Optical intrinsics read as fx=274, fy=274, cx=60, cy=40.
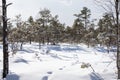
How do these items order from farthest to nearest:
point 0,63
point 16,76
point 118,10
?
point 0,63 < point 16,76 < point 118,10

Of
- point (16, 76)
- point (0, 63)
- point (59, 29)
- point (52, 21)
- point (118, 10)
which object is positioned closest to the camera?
point (118, 10)

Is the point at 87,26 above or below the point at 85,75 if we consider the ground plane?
above

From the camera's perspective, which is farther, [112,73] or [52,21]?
[52,21]

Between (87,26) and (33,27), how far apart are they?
18.8 meters

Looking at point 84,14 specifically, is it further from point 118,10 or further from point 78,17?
point 118,10

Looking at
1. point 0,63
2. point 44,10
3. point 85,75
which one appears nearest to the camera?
point 85,75

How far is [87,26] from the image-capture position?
64.2m

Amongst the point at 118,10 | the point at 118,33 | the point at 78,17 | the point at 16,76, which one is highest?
the point at 78,17

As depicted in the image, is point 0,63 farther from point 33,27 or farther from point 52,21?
point 52,21

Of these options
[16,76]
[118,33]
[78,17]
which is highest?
[78,17]

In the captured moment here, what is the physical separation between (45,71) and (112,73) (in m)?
3.32

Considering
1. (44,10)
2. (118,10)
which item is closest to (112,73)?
(118,10)

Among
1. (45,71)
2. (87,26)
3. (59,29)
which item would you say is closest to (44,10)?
(59,29)

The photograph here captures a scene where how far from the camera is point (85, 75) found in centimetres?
1225
